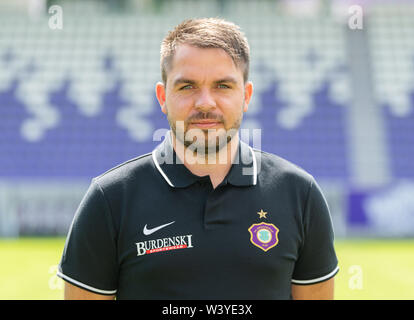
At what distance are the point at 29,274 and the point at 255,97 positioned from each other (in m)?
7.23

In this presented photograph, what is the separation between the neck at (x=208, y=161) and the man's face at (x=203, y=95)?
79 mm

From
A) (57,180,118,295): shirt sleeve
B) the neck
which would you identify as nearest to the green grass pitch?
(57,180,118,295): shirt sleeve

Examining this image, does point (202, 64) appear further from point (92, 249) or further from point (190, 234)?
point (92, 249)

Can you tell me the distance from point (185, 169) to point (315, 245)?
530mm

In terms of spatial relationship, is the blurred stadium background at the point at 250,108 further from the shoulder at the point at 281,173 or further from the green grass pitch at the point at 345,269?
the shoulder at the point at 281,173

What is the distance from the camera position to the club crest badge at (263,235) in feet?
5.16

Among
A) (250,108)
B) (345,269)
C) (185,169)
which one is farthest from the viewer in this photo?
(250,108)

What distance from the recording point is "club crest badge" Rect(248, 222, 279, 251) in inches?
62.0

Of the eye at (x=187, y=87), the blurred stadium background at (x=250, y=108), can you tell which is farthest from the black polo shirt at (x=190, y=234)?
the blurred stadium background at (x=250, y=108)

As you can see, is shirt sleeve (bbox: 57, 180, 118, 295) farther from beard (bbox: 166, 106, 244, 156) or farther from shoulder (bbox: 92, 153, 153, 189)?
beard (bbox: 166, 106, 244, 156)

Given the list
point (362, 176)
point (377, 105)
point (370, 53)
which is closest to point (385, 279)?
point (362, 176)

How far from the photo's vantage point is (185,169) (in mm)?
1668

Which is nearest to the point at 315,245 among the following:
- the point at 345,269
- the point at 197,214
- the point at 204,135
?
the point at 197,214

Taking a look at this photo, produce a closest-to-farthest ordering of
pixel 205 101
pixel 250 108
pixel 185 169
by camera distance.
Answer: pixel 205 101
pixel 185 169
pixel 250 108
